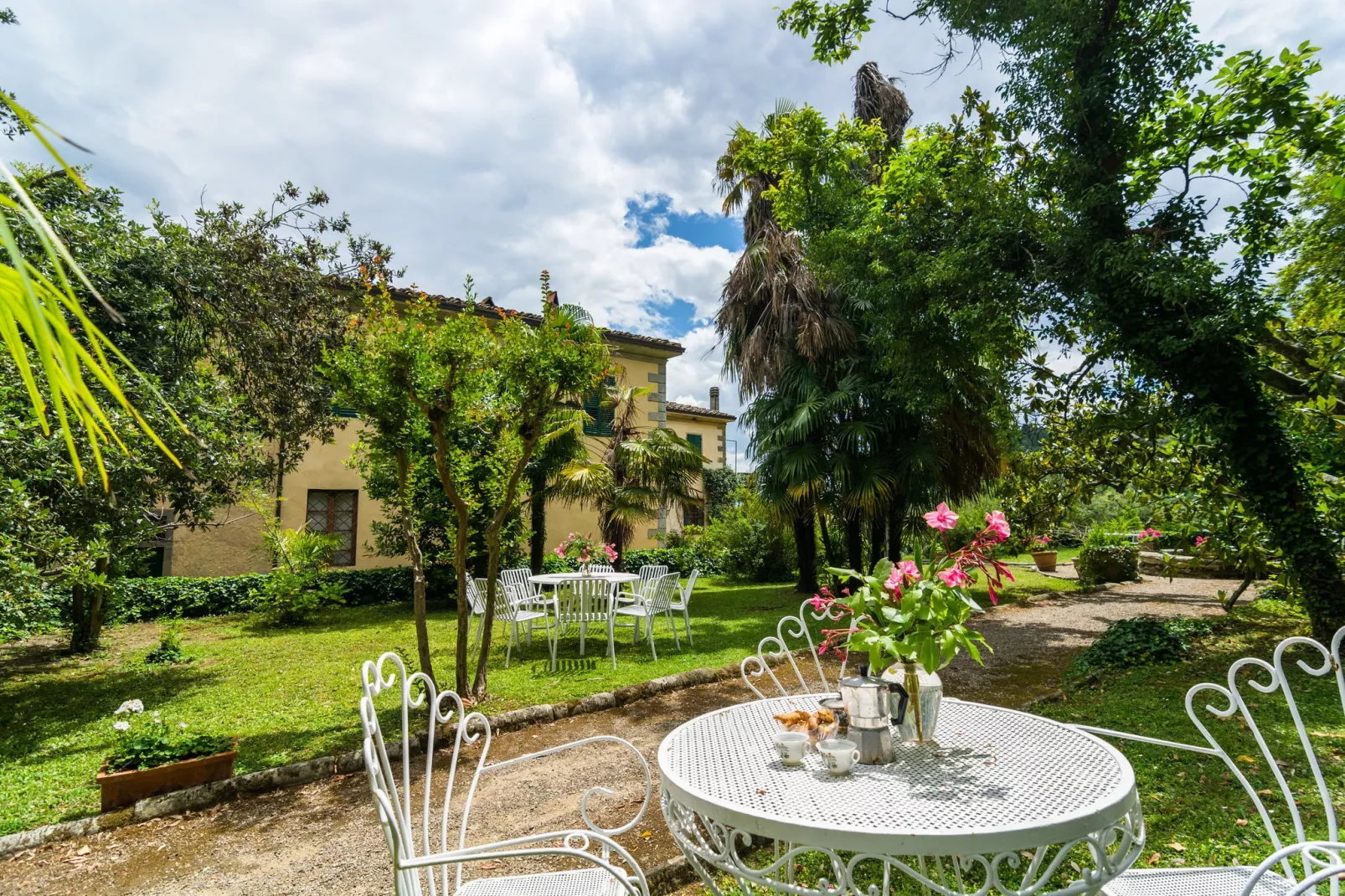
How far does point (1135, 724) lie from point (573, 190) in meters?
8.20

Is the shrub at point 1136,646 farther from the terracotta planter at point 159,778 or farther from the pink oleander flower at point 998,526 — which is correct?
the terracotta planter at point 159,778

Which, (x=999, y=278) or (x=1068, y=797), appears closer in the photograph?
(x=1068, y=797)

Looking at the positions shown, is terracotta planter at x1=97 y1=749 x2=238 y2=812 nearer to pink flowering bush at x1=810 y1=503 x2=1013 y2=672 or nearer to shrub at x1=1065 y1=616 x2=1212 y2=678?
pink flowering bush at x1=810 y1=503 x2=1013 y2=672

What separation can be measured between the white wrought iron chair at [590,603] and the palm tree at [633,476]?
427cm

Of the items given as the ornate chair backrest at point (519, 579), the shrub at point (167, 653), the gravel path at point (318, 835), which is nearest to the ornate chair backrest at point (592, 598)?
the ornate chair backrest at point (519, 579)

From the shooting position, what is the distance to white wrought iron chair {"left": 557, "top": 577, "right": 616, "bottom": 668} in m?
7.92

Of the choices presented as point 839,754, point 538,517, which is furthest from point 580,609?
point 839,754

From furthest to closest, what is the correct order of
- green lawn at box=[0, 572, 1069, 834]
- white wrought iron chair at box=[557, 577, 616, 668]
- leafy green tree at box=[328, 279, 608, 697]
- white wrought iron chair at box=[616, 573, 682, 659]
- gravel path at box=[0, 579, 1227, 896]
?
white wrought iron chair at box=[616, 573, 682, 659] → white wrought iron chair at box=[557, 577, 616, 668] → leafy green tree at box=[328, 279, 608, 697] → green lawn at box=[0, 572, 1069, 834] → gravel path at box=[0, 579, 1227, 896]

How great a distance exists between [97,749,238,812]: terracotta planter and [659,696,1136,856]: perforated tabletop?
364 centimetres

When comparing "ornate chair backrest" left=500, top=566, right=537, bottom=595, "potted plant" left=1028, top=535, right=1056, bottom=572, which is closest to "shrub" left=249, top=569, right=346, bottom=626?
"ornate chair backrest" left=500, top=566, right=537, bottom=595

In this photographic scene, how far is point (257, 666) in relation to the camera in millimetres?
7871

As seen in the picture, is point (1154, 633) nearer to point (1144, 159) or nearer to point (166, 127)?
point (1144, 159)

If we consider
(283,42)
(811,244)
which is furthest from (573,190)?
(283,42)

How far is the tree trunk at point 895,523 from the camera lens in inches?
419
